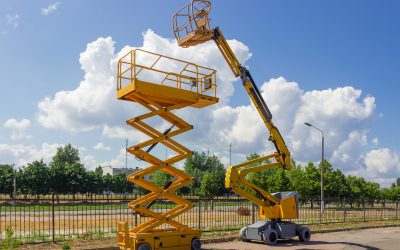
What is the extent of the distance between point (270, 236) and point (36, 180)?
5628 cm

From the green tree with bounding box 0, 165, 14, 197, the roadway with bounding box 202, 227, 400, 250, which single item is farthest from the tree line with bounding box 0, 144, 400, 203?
the roadway with bounding box 202, 227, 400, 250

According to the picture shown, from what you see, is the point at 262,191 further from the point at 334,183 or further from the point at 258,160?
the point at 334,183

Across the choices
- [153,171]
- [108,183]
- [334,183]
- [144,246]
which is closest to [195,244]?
[144,246]

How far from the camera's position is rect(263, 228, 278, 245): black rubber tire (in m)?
16.3

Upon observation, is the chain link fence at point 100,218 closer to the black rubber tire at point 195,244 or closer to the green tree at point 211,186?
the black rubber tire at point 195,244

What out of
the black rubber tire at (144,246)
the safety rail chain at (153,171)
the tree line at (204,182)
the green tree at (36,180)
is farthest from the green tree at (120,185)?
the black rubber tire at (144,246)

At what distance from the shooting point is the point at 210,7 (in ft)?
51.4

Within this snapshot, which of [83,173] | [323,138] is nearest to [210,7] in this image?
[323,138]

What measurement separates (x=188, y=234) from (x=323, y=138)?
26.4 m

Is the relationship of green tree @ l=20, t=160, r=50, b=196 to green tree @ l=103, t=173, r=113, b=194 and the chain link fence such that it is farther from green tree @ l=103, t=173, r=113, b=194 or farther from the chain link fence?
the chain link fence

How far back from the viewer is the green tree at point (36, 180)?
2591 inches

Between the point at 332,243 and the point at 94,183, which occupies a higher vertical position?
the point at 332,243

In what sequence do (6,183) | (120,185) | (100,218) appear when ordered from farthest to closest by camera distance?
(120,185), (6,183), (100,218)

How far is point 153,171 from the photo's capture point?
44.3ft
